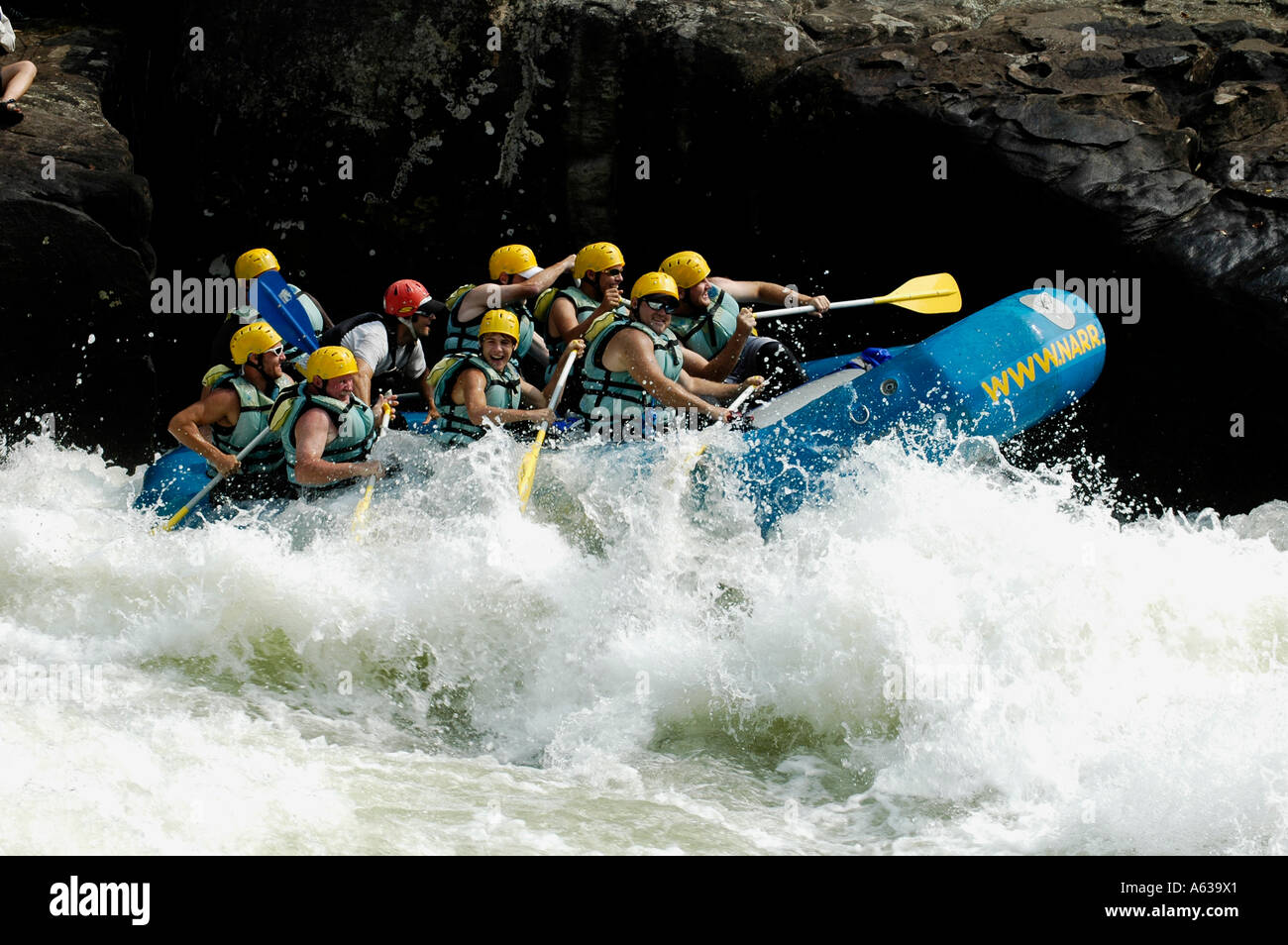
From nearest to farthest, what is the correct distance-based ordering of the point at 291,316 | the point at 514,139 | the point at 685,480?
the point at 685,480, the point at 291,316, the point at 514,139

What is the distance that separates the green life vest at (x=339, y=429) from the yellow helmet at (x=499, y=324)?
63 cm

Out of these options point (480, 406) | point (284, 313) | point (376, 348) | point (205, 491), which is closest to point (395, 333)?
point (376, 348)

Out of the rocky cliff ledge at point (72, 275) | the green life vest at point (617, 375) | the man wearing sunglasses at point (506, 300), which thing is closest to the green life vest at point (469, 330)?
the man wearing sunglasses at point (506, 300)

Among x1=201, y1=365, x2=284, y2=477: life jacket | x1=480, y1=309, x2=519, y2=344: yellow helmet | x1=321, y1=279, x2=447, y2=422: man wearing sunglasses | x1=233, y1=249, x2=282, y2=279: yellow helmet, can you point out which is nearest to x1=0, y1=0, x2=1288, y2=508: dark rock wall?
x1=233, y1=249, x2=282, y2=279: yellow helmet

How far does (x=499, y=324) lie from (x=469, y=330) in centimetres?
74

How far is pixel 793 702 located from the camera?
4871mm

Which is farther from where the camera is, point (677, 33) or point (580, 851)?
point (677, 33)

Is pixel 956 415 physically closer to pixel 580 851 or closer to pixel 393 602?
pixel 393 602

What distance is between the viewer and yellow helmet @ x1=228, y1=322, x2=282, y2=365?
6.43 metres

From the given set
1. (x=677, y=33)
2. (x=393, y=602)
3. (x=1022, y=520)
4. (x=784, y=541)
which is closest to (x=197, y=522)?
(x=393, y=602)

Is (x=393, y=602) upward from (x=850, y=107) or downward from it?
downward

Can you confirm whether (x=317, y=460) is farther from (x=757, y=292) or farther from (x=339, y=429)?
(x=757, y=292)

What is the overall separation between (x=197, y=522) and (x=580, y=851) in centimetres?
282

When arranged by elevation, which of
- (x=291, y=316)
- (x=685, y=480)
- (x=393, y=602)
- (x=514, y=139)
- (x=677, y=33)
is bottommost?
(x=393, y=602)
